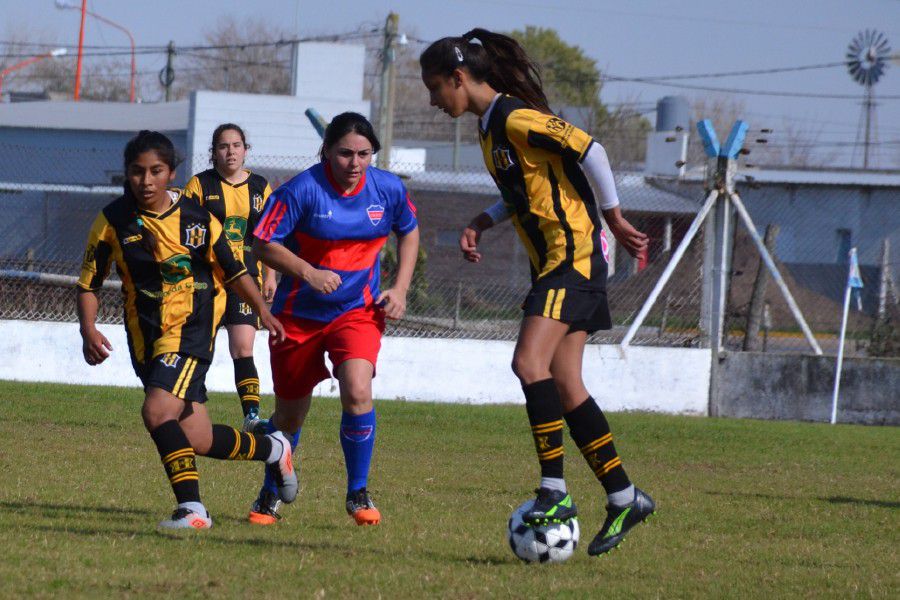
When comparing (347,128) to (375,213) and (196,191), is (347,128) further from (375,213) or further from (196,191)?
(196,191)

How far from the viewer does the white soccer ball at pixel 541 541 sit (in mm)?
5156

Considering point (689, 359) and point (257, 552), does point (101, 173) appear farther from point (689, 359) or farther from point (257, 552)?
point (257, 552)

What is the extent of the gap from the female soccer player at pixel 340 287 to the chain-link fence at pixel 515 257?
4.13ft

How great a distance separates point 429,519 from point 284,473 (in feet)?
2.27

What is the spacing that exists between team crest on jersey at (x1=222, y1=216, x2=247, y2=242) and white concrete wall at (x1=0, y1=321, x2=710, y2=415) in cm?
397

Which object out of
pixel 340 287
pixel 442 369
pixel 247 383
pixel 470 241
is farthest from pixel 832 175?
pixel 470 241

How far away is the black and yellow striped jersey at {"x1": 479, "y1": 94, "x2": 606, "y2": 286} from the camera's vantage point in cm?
532

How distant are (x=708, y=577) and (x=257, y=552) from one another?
1.66 m

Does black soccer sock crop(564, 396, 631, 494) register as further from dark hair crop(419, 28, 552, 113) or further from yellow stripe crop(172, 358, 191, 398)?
yellow stripe crop(172, 358, 191, 398)

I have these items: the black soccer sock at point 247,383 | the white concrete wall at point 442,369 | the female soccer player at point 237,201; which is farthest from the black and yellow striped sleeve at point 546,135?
the white concrete wall at point 442,369

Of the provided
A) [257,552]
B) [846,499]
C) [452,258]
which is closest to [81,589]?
[257,552]

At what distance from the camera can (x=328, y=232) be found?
20.2ft

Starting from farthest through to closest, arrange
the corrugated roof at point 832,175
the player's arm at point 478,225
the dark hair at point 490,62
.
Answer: the corrugated roof at point 832,175 → the player's arm at point 478,225 → the dark hair at point 490,62

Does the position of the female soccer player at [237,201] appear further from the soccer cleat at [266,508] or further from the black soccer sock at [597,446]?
the black soccer sock at [597,446]
